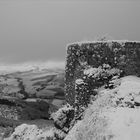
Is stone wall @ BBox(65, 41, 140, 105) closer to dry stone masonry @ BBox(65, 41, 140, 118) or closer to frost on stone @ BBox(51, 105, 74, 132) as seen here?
dry stone masonry @ BBox(65, 41, 140, 118)

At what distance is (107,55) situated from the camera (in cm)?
1031

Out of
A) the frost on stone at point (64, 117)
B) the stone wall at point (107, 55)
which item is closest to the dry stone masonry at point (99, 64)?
the stone wall at point (107, 55)

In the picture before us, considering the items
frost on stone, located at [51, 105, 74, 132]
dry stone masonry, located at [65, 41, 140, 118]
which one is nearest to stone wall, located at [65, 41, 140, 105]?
dry stone masonry, located at [65, 41, 140, 118]

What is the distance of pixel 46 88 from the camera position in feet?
109

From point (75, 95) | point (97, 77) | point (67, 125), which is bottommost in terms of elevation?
point (67, 125)

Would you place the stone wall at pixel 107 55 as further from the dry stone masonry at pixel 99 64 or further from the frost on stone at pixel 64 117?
the frost on stone at pixel 64 117

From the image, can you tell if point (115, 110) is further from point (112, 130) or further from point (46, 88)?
point (46, 88)

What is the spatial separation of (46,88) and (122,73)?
2360cm

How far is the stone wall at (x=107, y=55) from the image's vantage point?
396 inches

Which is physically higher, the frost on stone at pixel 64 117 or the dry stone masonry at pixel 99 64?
the dry stone masonry at pixel 99 64

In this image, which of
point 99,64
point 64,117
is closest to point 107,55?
point 99,64

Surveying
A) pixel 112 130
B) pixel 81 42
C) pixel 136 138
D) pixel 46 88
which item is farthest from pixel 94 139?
pixel 46 88

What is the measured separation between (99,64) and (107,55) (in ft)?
1.25

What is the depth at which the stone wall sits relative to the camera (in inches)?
396
